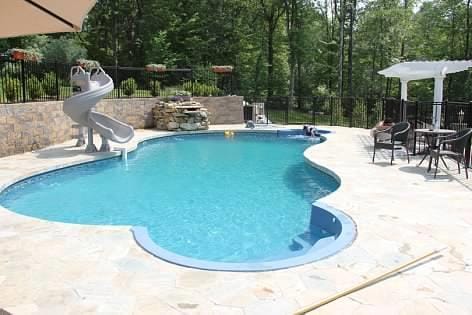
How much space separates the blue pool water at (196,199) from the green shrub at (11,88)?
2809 millimetres

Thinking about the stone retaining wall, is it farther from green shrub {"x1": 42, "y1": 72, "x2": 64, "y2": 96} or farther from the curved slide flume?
the curved slide flume

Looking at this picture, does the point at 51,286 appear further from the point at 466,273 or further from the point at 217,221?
the point at 466,273

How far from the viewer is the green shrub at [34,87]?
11.3 m

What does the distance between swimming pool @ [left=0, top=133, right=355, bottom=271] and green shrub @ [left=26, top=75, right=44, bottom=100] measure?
10.1 feet

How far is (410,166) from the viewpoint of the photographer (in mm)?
8688

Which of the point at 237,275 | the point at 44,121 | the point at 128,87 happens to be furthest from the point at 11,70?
the point at 237,275

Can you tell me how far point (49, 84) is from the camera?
12.4 m

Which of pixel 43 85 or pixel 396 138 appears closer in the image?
pixel 396 138

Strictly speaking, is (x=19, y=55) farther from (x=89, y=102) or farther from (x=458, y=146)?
(x=458, y=146)

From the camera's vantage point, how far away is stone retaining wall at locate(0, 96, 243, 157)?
9852mm

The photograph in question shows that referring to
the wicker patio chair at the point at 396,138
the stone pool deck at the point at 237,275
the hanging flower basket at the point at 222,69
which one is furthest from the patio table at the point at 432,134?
the hanging flower basket at the point at 222,69

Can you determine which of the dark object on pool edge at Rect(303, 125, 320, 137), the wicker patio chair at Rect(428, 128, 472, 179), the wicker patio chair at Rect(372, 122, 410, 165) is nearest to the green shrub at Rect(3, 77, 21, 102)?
the wicker patio chair at Rect(372, 122, 410, 165)

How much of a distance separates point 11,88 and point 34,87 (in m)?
0.98

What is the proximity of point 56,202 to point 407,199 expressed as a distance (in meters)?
5.48
